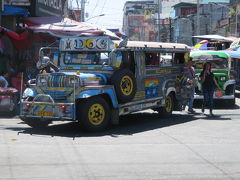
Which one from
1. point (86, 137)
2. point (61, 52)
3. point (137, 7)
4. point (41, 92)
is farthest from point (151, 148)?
point (137, 7)

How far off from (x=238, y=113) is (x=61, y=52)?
647cm

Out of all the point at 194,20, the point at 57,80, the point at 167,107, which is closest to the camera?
the point at 57,80

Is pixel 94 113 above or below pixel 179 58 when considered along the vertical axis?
below

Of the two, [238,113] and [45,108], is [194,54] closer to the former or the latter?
[238,113]

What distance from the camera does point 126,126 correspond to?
12695 millimetres

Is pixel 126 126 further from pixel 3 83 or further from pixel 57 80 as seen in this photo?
pixel 3 83

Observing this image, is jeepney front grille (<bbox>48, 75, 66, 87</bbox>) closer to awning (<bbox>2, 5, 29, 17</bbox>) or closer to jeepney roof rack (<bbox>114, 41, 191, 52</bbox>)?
jeepney roof rack (<bbox>114, 41, 191, 52</bbox>)

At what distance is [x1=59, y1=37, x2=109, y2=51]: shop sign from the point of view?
12.1 m

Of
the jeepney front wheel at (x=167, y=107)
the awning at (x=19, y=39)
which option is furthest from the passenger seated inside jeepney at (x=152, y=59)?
the awning at (x=19, y=39)

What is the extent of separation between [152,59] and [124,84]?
1959 millimetres

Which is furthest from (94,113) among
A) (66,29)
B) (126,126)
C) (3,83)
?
(66,29)

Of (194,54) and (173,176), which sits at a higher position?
(194,54)

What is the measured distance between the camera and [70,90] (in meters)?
11.0

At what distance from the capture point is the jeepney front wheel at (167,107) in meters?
14.3
